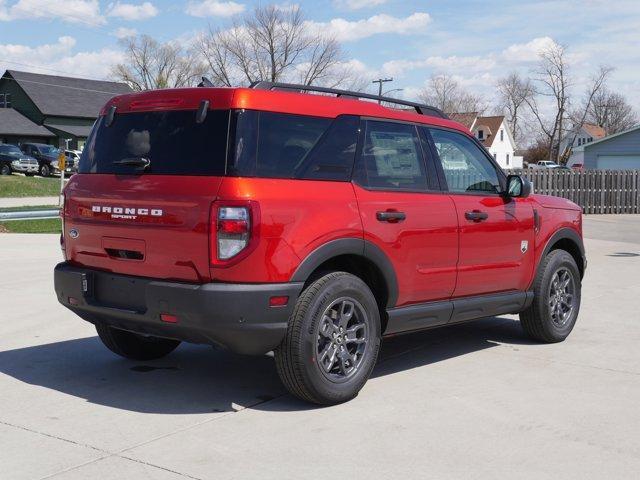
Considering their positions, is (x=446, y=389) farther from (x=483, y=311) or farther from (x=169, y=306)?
(x=169, y=306)

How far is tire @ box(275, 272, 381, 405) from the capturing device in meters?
4.83

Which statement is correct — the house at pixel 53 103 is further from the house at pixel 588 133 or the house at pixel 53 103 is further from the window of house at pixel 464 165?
the house at pixel 588 133

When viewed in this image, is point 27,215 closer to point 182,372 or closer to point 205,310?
point 182,372

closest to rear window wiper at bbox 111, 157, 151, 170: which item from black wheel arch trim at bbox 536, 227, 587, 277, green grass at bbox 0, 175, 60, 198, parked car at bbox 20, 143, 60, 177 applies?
black wheel arch trim at bbox 536, 227, 587, 277

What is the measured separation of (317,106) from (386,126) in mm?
676

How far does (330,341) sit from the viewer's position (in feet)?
16.6

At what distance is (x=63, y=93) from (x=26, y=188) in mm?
33294

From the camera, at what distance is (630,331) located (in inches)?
302

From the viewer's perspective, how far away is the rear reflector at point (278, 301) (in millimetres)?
4660

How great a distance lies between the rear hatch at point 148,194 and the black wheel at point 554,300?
3360 millimetres

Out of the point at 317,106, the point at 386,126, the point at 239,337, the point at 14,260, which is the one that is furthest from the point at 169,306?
the point at 14,260

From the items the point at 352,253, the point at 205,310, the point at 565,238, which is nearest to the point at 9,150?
the point at 565,238

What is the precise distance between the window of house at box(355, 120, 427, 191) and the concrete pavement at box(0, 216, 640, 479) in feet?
4.65

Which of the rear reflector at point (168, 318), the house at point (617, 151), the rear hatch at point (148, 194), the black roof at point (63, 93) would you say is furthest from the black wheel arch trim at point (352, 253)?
the black roof at point (63, 93)
